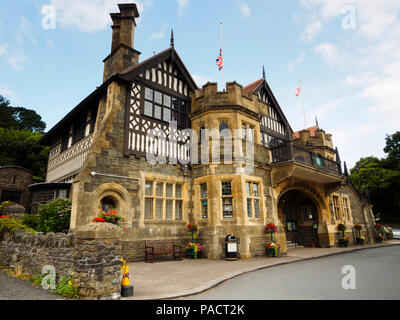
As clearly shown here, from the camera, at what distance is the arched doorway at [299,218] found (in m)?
17.9

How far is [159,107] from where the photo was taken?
13.4 metres

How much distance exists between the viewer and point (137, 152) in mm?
11727

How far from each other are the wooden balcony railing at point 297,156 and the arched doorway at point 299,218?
342 cm

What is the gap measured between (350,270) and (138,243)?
7955mm

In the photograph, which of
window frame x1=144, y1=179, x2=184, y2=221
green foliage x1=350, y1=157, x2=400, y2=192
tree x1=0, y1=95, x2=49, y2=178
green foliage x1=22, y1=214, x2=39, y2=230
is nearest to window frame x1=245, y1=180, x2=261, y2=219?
window frame x1=144, y1=179, x2=184, y2=221

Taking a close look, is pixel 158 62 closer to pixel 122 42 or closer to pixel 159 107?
pixel 122 42

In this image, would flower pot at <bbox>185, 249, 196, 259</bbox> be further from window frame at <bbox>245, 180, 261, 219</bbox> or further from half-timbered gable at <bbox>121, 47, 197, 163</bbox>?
half-timbered gable at <bbox>121, 47, 197, 163</bbox>

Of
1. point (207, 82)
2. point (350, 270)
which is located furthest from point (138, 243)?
point (207, 82)

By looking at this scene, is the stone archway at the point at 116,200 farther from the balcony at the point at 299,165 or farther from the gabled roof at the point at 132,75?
the balcony at the point at 299,165

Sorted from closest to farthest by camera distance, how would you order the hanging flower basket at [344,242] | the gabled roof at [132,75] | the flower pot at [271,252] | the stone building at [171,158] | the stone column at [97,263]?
1. the stone column at [97,263]
2. the stone building at [171,158]
3. the gabled roof at [132,75]
4. the flower pot at [271,252]
5. the hanging flower basket at [344,242]

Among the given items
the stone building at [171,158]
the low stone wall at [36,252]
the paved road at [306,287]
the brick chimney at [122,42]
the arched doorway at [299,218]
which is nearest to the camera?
the paved road at [306,287]

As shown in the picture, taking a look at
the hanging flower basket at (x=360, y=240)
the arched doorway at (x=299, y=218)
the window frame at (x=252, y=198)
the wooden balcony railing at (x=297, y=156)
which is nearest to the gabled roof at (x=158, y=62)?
the wooden balcony railing at (x=297, y=156)

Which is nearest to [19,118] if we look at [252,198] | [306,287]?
[252,198]
